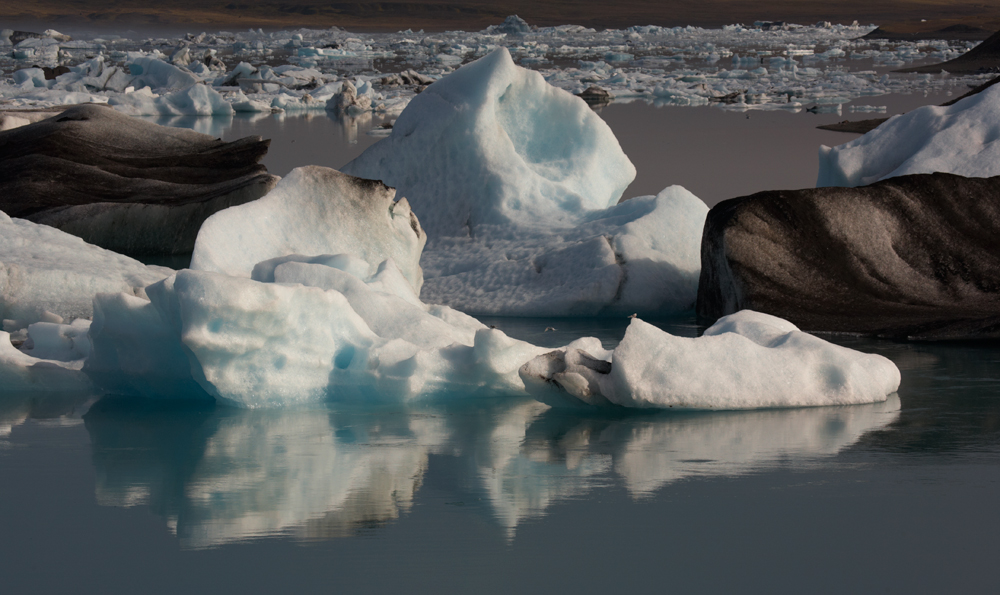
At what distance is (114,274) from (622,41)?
46.9m

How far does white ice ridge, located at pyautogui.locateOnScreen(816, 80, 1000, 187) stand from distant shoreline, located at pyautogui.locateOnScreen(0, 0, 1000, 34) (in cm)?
6400

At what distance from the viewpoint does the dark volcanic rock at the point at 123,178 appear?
29.9 feet

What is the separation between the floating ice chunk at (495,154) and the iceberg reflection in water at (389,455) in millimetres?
3572

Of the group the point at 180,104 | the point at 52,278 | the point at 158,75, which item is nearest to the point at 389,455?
the point at 52,278

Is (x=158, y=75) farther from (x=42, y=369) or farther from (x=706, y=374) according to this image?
(x=706, y=374)

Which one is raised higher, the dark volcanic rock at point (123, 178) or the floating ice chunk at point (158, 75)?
the dark volcanic rock at point (123, 178)

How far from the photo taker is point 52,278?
6.06m

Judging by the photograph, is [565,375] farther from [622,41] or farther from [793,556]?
[622,41]

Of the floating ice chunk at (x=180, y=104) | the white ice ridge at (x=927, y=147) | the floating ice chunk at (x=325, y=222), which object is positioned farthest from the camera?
the floating ice chunk at (x=180, y=104)

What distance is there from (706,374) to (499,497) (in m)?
1.23

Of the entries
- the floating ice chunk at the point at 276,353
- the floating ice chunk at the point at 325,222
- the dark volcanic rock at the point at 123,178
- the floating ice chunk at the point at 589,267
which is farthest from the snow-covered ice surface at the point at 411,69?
the floating ice chunk at the point at 276,353

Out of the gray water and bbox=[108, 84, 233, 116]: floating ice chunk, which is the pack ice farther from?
bbox=[108, 84, 233, 116]: floating ice chunk

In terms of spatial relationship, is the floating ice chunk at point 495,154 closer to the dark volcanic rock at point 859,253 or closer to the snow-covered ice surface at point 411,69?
the dark volcanic rock at point 859,253

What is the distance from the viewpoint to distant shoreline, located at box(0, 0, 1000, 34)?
239 ft
